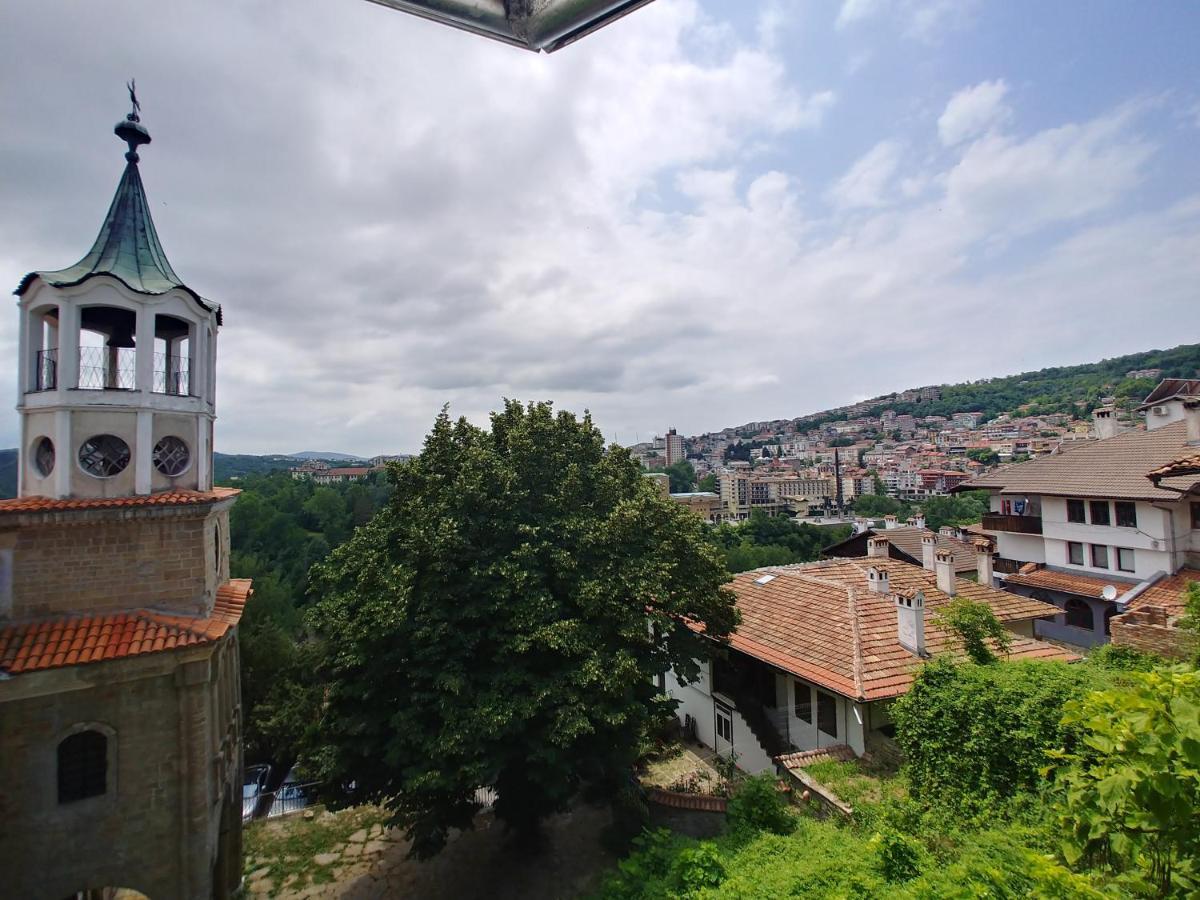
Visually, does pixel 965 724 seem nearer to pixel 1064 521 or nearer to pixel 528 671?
pixel 528 671

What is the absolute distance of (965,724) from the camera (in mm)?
9062

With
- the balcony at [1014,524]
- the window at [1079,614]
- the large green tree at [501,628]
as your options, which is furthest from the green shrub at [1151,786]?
the balcony at [1014,524]

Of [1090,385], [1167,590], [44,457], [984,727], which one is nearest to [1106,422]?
[1167,590]

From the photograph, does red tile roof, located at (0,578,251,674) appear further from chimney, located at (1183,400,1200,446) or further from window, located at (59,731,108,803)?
chimney, located at (1183,400,1200,446)

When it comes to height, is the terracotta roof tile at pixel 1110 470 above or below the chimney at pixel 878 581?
above

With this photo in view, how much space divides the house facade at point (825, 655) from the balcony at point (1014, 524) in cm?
802

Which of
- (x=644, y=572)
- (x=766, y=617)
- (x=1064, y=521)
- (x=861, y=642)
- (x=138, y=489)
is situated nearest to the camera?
(x=138, y=489)

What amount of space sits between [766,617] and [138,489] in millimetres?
15044

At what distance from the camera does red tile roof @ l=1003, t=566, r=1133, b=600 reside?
71.1 feet

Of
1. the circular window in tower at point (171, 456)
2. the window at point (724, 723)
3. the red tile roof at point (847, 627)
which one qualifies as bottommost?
the window at point (724, 723)

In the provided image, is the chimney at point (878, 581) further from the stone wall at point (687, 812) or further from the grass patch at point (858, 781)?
the stone wall at point (687, 812)

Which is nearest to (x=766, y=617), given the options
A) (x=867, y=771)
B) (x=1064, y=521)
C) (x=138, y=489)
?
(x=867, y=771)

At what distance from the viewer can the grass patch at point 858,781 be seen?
1022 centimetres

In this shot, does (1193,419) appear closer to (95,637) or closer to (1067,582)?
(1067,582)
